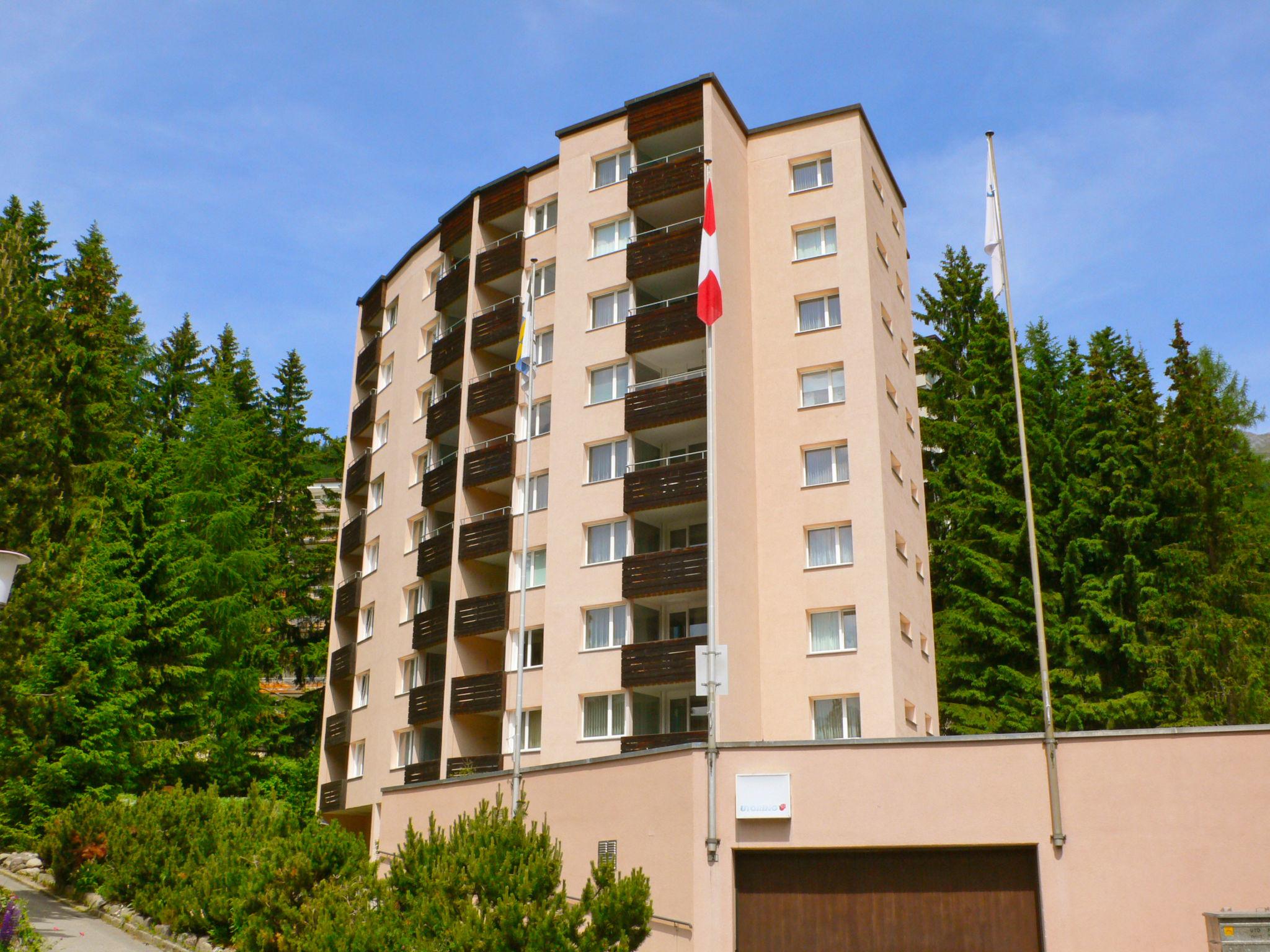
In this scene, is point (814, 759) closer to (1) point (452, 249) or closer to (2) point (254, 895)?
(2) point (254, 895)

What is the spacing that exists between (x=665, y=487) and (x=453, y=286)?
16460 millimetres

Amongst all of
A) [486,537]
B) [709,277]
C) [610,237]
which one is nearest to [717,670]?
[709,277]

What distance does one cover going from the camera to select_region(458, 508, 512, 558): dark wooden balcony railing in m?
42.0

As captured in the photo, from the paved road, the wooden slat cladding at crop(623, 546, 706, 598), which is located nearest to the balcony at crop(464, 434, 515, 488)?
the wooden slat cladding at crop(623, 546, 706, 598)

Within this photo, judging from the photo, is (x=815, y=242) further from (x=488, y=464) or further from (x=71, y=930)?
(x=71, y=930)

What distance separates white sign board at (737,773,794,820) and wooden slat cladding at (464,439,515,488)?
23.4 metres

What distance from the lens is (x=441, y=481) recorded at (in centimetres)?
4606

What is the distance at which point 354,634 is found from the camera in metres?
52.7

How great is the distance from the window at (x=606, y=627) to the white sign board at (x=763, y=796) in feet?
52.5

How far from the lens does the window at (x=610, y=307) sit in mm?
41469

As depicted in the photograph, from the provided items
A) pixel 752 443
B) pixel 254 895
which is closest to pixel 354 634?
pixel 752 443

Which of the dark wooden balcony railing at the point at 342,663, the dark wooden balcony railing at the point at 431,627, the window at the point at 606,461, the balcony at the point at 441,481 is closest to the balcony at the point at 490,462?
the balcony at the point at 441,481

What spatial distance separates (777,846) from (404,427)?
3361 centimetres

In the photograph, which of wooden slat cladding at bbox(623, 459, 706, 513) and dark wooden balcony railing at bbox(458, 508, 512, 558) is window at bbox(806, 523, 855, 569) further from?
dark wooden balcony railing at bbox(458, 508, 512, 558)
